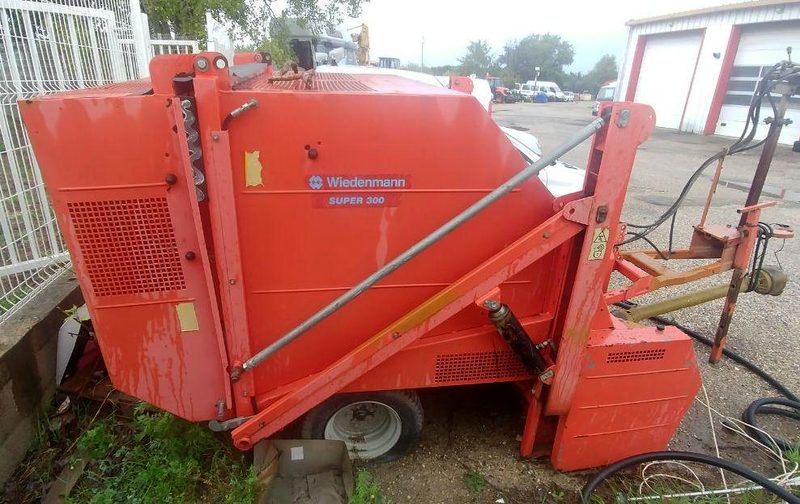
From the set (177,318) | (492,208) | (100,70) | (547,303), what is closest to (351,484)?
(177,318)

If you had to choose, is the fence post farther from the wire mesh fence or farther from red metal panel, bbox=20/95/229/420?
red metal panel, bbox=20/95/229/420

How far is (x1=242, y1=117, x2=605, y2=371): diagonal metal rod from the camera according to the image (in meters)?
1.90

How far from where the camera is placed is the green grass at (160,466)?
2.36 meters

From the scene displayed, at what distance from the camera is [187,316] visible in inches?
83.3

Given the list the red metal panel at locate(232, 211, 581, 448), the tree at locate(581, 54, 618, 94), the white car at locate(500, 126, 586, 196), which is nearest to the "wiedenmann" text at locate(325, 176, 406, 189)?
the red metal panel at locate(232, 211, 581, 448)

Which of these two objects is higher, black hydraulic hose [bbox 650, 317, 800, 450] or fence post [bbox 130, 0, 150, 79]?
fence post [bbox 130, 0, 150, 79]

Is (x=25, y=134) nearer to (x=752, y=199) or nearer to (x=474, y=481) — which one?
(x=474, y=481)

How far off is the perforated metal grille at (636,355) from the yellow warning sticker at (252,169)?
1.81 m

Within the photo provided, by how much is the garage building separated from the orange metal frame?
16445mm

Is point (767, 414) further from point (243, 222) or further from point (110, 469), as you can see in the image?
point (110, 469)

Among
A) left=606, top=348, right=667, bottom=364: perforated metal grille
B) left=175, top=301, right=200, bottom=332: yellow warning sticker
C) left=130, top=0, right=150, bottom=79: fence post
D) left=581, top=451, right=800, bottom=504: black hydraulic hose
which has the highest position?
left=130, top=0, right=150, bottom=79: fence post

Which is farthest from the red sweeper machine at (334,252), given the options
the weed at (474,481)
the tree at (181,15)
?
the tree at (181,15)

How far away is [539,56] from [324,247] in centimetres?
7019

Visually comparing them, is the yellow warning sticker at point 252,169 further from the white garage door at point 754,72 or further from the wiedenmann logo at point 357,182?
the white garage door at point 754,72
